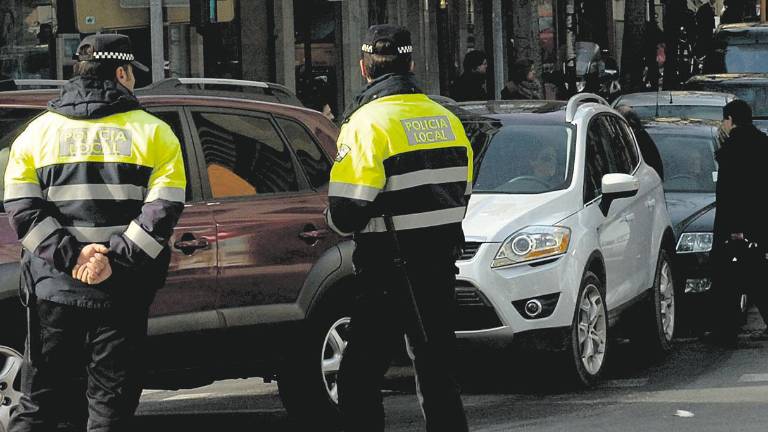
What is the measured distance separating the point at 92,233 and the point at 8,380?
1.37 metres

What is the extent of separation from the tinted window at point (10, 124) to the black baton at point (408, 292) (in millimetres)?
1902

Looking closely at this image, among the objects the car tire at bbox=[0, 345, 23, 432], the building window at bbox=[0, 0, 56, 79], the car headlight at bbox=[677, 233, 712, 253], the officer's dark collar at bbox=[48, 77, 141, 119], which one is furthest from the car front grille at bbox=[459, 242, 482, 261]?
the building window at bbox=[0, 0, 56, 79]

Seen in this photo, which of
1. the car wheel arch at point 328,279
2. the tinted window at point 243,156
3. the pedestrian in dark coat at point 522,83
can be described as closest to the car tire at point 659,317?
the car wheel arch at point 328,279

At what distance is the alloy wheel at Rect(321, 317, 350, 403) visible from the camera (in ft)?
28.2

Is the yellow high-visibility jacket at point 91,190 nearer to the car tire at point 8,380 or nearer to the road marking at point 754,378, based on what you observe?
the car tire at point 8,380

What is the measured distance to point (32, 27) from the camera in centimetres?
1731

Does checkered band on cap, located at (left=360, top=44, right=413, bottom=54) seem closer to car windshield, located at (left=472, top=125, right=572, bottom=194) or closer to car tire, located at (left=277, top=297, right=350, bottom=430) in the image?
car tire, located at (left=277, top=297, right=350, bottom=430)

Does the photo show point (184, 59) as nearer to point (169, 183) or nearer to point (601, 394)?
point (601, 394)

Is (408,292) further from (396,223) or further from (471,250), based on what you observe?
(471,250)

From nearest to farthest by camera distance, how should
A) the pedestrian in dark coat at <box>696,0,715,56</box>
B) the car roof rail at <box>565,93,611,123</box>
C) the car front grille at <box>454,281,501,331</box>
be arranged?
the car front grille at <box>454,281,501,331</box>
the car roof rail at <box>565,93,611,123</box>
the pedestrian in dark coat at <box>696,0,715,56</box>

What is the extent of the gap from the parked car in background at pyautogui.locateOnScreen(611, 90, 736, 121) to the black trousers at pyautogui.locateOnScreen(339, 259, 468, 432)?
41.3 ft

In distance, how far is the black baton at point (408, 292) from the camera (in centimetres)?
689

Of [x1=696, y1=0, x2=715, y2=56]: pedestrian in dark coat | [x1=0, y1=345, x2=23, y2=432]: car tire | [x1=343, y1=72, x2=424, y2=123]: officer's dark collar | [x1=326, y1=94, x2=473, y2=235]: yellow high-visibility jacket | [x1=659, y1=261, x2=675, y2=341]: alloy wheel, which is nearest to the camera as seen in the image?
[x1=326, y1=94, x2=473, y2=235]: yellow high-visibility jacket

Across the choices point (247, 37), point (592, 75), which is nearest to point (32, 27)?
point (247, 37)
